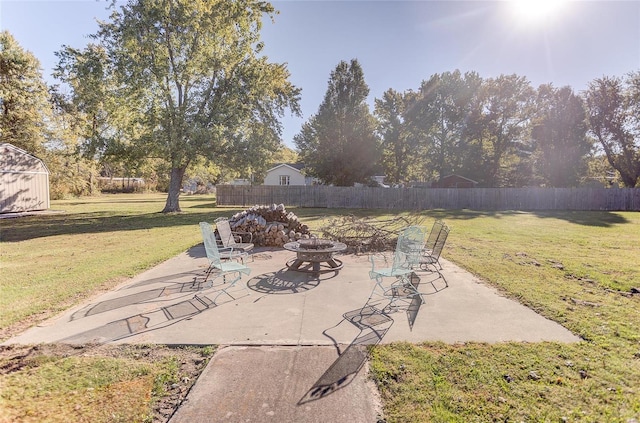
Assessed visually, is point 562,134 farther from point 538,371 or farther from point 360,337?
point 360,337

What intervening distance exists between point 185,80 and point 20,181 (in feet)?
37.1

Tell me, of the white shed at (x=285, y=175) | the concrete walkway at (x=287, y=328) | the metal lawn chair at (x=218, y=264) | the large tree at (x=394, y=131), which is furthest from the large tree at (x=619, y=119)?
the metal lawn chair at (x=218, y=264)

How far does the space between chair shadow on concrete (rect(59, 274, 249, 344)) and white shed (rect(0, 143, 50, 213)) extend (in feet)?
64.9

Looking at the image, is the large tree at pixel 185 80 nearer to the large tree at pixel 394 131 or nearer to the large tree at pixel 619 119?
the large tree at pixel 394 131

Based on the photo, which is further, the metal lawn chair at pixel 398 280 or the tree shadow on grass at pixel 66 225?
the tree shadow on grass at pixel 66 225

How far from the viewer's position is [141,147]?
18.2 metres

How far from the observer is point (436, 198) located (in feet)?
84.4

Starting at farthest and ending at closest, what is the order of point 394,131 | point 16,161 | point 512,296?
point 394,131
point 16,161
point 512,296

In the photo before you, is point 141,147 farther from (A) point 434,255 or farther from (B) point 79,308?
(A) point 434,255

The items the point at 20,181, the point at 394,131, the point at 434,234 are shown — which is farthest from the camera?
the point at 394,131

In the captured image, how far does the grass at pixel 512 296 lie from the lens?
2680mm

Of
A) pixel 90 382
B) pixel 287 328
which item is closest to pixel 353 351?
pixel 287 328

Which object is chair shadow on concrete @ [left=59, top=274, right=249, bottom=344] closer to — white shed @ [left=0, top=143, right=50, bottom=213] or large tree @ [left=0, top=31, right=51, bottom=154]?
white shed @ [left=0, top=143, right=50, bottom=213]

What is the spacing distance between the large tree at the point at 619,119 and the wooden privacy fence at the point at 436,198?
8.34 metres
